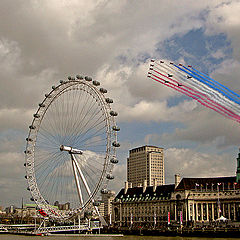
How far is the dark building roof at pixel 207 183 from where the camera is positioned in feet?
525

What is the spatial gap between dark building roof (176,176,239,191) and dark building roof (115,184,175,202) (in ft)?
25.6

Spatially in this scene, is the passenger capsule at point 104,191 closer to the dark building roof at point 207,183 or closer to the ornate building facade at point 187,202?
the ornate building facade at point 187,202

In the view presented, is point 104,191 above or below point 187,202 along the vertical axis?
above

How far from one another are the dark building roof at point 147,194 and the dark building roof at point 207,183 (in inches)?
307

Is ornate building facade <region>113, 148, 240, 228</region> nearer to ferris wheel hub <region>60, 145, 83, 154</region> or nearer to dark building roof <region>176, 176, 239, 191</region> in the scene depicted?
dark building roof <region>176, 176, 239, 191</region>

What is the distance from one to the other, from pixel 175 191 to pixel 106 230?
53.2 meters

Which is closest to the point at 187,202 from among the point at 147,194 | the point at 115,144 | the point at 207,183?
the point at 207,183

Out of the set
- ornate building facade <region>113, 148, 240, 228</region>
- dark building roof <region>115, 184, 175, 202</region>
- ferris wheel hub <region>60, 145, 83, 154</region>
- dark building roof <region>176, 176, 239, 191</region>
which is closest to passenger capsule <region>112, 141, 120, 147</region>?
ferris wheel hub <region>60, 145, 83, 154</region>

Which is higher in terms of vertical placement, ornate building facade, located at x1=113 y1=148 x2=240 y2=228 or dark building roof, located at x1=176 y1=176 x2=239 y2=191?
dark building roof, located at x1=176 y1=176 x2=239 y2=191

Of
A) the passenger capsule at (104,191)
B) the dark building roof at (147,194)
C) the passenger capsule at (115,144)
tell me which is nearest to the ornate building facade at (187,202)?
the dark building roof at (147,194)

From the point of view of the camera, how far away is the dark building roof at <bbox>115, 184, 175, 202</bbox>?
17550cm

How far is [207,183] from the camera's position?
166 metres

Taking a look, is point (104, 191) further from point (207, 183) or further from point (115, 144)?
point (207, 183)

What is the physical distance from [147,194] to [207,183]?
3000 cm
